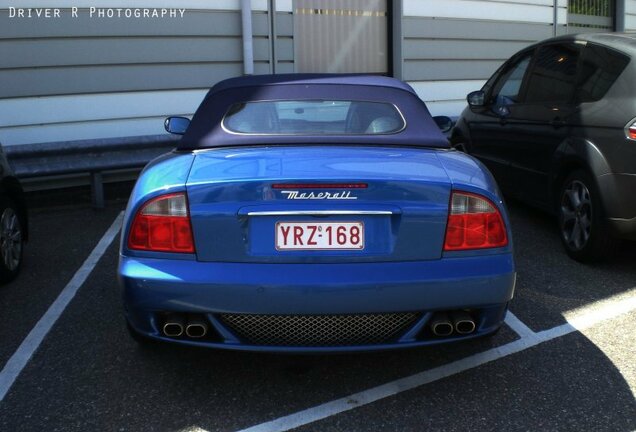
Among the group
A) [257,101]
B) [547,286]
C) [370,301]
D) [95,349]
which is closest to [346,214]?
[370,301]

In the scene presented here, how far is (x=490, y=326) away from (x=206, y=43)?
20.3ft

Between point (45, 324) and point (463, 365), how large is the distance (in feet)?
7.75

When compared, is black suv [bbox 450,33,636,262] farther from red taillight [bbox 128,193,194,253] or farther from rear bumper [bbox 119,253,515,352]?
red taillight [bbox 128,193,194,253]

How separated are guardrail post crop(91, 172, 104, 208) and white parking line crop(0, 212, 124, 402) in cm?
135

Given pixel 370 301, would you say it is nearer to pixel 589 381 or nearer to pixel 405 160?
pixel 405 160

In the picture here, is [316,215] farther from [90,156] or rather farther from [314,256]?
[90,156]

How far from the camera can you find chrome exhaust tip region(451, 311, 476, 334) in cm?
293

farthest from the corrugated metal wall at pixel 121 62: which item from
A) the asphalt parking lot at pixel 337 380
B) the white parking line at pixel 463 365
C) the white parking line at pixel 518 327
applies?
the white parking line at pixel 463 365

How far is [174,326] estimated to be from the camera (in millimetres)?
2889

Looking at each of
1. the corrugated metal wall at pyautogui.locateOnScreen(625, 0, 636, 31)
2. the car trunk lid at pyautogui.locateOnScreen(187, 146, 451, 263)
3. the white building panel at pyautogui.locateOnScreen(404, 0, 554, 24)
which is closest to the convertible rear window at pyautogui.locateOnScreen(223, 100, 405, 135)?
the car trunk lid at pyautogui.locateOnScreen(187, 146, 451, 263)

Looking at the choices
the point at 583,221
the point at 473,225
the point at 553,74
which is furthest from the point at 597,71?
the point at 473,225

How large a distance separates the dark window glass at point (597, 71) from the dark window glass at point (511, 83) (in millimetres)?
885

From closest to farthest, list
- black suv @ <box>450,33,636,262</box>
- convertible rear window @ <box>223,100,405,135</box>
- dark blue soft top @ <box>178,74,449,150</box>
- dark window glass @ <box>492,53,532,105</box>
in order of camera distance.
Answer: dark blue soft top @ <box>178,74,449,150</box> → convertible rear window @ <box>223,100,405,135</box> → black suv @ <box>450,33,636,262</box> → dark window glass @ <box>492,53,532,105</box>

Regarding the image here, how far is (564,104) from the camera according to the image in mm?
5281
